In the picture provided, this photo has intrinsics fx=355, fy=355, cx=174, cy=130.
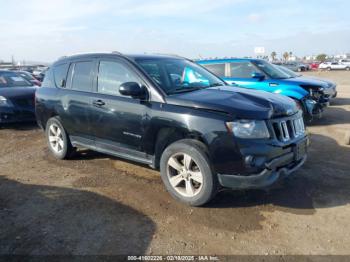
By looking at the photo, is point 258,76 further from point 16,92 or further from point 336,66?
point 336,66

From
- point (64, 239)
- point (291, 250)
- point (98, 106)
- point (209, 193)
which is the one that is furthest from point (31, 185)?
point (291, 250)

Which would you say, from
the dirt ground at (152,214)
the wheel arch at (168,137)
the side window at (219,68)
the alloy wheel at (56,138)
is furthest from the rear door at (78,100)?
the side window at (219,68)

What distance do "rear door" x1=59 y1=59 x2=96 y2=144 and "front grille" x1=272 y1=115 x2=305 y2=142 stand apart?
2.76 metres

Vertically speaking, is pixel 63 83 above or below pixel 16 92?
above

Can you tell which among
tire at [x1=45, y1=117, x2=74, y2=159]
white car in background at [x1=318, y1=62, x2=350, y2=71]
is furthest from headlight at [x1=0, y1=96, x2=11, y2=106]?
white car in background at [x1=318, y1=62, x2=350, y2=71]

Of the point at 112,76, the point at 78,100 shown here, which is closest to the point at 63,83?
the point at 78,100

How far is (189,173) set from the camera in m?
4.29

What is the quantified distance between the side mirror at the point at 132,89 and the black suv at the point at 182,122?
0.01m

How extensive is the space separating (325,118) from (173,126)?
7345mm

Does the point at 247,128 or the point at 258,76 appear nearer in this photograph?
the point at 247,128

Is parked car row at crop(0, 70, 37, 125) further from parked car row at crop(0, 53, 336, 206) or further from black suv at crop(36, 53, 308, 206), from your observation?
black suv at crop(36, 53, 308, 206)

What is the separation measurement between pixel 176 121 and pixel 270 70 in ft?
20.8

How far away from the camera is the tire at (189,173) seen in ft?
13.4

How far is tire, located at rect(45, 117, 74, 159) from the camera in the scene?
20.4 ft
